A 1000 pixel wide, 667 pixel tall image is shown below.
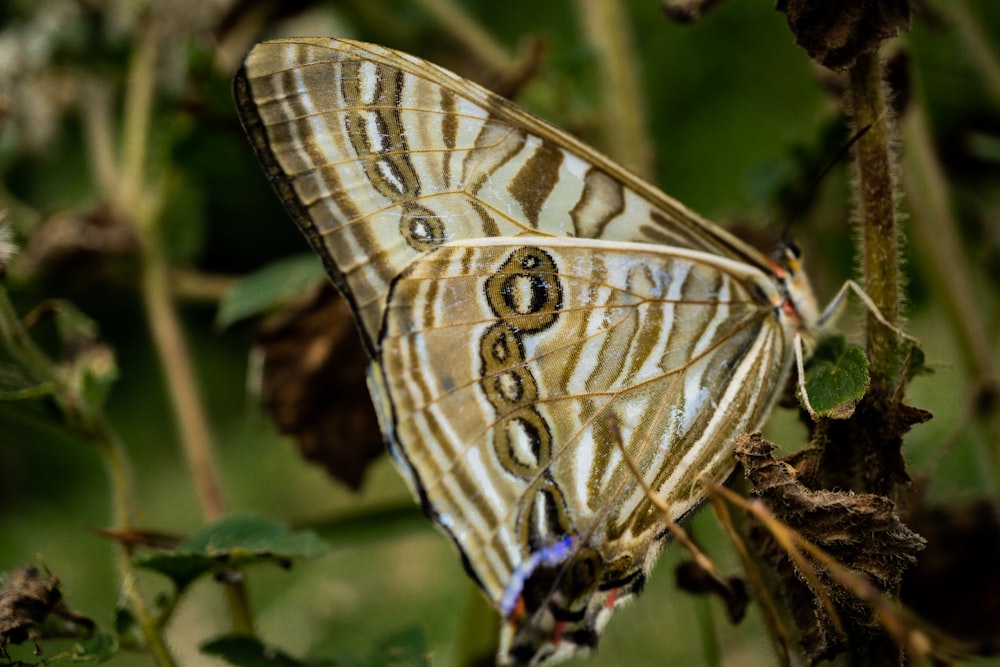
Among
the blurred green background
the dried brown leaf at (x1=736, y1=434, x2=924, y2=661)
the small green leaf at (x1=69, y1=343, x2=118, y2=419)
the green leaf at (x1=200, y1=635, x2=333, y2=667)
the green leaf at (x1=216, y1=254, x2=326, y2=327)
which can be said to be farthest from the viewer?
the blurred green background

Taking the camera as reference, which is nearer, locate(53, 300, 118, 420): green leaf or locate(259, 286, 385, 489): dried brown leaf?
locate(53, 300, 118, 420): green leaf

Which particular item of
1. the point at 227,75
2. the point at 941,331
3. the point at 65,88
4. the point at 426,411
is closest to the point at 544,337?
the point at 426,411

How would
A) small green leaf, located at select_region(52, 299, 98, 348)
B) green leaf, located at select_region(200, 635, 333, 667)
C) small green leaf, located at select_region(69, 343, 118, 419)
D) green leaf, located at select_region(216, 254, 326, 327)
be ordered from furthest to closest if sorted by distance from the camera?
green leaf, located at select_region(216, 254, 326, 327) → small green leaf, located at select_region(52, 299, 98, 348) → small green leaf, located at select_region(69, 343, 118, 419) → green leaf, located at select_region(200, 635, 333, 667)

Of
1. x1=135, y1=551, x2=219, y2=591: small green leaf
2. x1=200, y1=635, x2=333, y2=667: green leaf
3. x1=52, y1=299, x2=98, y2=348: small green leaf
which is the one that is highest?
x1=52, y1=299, x2=98, y2=348: small green leaf

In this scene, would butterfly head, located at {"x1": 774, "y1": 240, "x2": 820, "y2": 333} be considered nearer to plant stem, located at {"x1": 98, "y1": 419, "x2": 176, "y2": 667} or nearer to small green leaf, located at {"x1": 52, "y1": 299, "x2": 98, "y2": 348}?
plant stem, located at {"x1": 98, "y1": 419, "x2": 176, "y2": 667}

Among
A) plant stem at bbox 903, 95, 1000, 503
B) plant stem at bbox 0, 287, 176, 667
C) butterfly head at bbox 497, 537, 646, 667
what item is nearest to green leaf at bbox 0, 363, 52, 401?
plant stem at bbox 0, 287, 176, 667

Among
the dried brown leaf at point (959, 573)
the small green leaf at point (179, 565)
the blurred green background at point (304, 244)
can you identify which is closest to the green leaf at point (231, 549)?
the small green leaf at point (179, 565)

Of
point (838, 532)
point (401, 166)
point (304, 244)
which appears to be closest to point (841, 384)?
point (838, 532)

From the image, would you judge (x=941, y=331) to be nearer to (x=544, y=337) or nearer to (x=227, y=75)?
(x=544, y=337)
